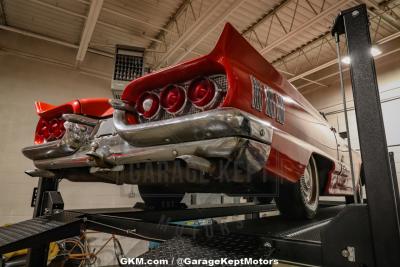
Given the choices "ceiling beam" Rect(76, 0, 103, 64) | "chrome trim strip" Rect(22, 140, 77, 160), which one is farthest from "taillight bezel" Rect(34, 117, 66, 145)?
"ceiling beam" Rect(76, 0, 103, 64)

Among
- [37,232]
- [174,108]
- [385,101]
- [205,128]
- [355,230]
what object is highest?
[385,101]

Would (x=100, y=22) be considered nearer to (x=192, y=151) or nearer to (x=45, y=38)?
(x=45, y=38)

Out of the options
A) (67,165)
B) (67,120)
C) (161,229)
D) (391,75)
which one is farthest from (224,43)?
(391,75)

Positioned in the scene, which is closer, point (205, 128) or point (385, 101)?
point (205, 128)

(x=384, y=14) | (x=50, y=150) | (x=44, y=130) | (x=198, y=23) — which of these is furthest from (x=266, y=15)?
(x=50, y=150)

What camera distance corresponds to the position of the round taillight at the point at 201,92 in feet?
3.87

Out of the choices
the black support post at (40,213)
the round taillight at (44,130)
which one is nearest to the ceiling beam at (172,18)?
the round taillight at (44,130)

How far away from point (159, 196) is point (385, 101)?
21.8 feet

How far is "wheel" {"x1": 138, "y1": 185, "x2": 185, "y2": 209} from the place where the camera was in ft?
8.25

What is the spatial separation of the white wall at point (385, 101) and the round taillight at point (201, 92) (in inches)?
224

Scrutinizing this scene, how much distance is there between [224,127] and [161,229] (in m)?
0.70

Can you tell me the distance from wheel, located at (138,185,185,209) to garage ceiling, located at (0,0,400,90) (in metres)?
3.24

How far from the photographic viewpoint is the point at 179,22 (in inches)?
226

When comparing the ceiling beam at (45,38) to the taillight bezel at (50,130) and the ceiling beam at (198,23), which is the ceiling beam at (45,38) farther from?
the taillight bezel at (50,130)
